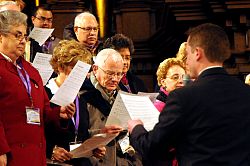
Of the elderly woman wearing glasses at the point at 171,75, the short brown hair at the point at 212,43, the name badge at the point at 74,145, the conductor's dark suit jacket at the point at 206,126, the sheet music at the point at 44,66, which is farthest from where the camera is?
the elderly woman wearing glasses at the point at 171,75

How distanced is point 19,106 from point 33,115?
0.10 metres

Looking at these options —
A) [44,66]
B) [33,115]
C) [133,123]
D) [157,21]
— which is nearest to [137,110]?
[133,123]

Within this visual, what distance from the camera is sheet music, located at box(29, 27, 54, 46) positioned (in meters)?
5.77

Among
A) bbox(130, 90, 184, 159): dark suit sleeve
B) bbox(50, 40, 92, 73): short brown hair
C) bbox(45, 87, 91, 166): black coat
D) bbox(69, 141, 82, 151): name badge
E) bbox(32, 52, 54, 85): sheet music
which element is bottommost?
bbox(69, 141, 82, 151): name badge

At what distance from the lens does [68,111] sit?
411 cm

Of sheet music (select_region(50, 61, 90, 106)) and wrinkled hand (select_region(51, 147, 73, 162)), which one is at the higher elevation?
sheet music (select_region(50, 61, 90, 106))

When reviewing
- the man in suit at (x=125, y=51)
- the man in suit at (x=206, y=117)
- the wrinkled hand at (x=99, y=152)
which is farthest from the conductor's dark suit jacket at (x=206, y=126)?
the man in suit at (x=125, y=51)

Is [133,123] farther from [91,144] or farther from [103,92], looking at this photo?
[103,92]

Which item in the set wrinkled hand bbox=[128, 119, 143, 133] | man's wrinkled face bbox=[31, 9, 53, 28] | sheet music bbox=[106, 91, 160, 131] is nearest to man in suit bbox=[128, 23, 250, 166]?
wrinkled hand bbox=[128, 119, 143, 133]

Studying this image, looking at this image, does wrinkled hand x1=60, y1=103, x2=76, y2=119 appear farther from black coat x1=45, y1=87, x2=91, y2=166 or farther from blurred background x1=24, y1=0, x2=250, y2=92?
blurred background x1=24, y1=0, x2=250, y2=92

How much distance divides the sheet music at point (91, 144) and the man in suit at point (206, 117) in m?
0.64

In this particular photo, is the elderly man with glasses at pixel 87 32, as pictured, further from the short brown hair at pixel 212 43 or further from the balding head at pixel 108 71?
the short brown hair at pixel 212 43

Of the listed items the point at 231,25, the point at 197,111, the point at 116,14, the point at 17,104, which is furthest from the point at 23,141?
the point at 116,14

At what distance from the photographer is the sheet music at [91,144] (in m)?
4.13
